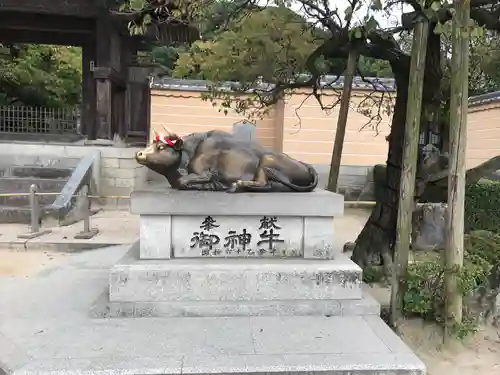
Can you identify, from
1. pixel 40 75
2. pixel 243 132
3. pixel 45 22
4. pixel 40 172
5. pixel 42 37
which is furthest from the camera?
pixel 40 75

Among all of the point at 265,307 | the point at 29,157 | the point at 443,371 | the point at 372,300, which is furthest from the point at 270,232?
the point at 29,157

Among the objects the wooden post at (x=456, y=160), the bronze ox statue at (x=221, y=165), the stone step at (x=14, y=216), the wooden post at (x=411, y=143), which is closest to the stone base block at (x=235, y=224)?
the bronze ox statue at (x=221, y=165)

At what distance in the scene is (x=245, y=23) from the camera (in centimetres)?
830

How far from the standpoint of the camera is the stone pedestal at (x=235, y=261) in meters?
3.88

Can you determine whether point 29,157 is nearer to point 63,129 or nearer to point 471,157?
point 63,129

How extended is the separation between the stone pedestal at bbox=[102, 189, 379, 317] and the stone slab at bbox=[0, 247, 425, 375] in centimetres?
15

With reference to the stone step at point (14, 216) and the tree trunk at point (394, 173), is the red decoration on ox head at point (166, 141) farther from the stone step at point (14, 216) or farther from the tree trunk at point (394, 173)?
the stone step at point (14, 216)

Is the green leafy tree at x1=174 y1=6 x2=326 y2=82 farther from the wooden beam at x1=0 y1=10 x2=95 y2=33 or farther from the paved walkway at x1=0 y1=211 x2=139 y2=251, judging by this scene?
the wooden beam at x1=0 y1=10 x2=95 y2=33

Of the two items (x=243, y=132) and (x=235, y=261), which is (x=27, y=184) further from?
(x=235, y=261)

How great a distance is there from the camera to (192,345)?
11.0ft

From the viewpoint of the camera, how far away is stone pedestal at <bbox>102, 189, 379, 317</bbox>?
12.7ft

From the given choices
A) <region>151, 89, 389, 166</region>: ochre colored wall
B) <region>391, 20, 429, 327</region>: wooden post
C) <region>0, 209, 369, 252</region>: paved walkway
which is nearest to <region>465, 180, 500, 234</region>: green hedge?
<region>0, 209, 369, 252</region>: paved walkway

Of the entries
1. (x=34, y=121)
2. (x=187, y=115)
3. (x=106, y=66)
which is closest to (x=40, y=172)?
(x=106, y=66)

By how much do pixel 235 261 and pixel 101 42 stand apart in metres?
9.79
